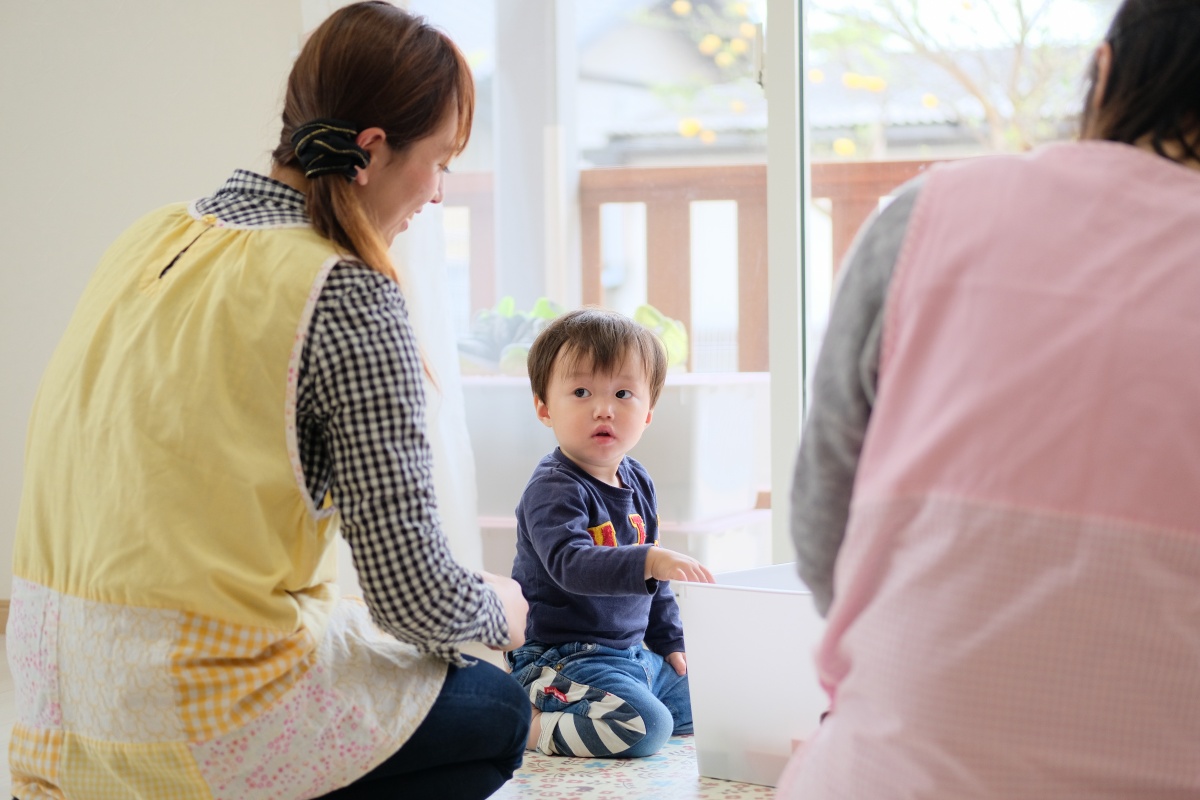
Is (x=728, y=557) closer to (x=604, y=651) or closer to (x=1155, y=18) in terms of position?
(x=604, y=651)

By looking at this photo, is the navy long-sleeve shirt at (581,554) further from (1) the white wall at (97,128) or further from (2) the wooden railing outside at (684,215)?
(1) the white wall at (97,128)

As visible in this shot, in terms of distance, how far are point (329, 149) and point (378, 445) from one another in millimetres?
309

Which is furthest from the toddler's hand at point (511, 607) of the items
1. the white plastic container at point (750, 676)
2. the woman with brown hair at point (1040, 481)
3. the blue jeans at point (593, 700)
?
the woman with brown hair at point (1040, 481)

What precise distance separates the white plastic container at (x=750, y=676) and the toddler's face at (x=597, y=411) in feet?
1.15

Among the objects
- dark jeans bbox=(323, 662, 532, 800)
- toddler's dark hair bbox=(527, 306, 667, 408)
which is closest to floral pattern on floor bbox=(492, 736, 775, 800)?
dark jeans bbox=(323, 662, 532, 800)

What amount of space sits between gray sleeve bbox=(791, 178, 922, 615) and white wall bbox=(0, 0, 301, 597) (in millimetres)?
1875

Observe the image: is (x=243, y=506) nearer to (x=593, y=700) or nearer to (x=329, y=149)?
(x=329, y=149)

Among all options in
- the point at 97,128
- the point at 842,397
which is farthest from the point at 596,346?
the point at 97,128

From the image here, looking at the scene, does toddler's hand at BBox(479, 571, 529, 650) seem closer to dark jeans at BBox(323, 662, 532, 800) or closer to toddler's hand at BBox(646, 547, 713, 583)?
dark jeans at BBox(323, 662, 532, 800)

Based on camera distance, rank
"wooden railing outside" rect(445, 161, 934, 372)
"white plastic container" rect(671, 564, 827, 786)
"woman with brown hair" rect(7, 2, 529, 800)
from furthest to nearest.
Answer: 1. "wooden railing outside" rect(445, 161, 934, 372)
2. "white plastic container" rect(671, 564, 827, 786)
3. "woman with brown hair" rect(7, 2, 529, 800)

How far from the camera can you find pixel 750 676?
5.14 ft

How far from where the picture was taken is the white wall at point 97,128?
255 centimetres

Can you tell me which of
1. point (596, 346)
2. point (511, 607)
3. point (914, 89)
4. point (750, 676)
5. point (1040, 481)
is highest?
point (914, 89)

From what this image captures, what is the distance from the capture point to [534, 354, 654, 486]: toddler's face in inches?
73.4
